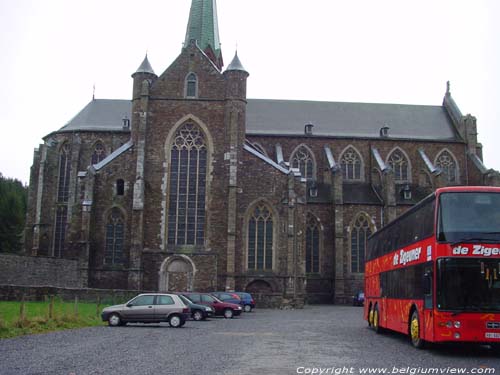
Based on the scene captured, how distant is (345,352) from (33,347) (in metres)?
7.32

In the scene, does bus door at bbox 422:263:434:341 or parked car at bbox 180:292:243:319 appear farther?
parked car at bbox 180:292:243:319

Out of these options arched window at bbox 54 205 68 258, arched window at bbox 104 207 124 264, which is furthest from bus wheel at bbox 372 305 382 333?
arched window at bbox 54 205 68 258

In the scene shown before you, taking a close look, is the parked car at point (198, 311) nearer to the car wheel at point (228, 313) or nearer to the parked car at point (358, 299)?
the car wheel at point (228, 313)

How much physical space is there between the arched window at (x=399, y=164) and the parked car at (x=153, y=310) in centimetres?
3477

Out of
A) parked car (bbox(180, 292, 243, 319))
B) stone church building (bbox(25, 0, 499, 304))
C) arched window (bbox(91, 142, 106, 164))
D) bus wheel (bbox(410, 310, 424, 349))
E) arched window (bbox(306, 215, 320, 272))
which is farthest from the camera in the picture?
arched window (bbox(91, 142, 106, 164))

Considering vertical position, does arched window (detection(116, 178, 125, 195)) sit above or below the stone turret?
below

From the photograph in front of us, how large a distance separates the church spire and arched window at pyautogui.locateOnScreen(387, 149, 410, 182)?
59.4ft

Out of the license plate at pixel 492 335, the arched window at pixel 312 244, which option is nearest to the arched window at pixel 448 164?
the arched window at pixel 312 244

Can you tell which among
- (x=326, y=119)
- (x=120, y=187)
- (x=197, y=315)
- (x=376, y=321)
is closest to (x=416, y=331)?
(x=376, y=321)

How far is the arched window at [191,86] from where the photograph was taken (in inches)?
1652

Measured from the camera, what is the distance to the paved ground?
1138 centimetres

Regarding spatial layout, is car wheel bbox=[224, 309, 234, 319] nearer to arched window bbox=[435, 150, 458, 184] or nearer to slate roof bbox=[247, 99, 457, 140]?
slate roof bbox=[247, 99, 457, 140]

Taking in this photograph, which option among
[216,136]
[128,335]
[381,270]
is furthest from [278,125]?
[128,335]

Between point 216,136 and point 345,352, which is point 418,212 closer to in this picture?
point 345,352
